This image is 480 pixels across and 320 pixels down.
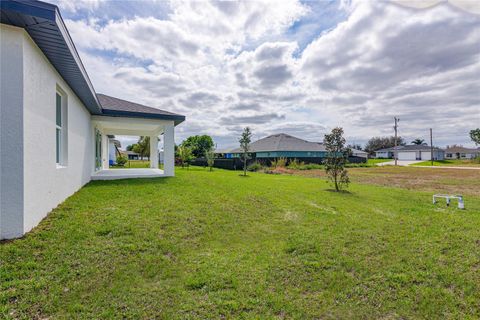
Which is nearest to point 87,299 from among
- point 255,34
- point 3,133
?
point 3,133

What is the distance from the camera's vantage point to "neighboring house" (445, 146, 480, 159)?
6538 centimetres

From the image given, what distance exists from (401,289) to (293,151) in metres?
30.2

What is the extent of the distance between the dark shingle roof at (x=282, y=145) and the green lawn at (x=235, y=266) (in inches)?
1072

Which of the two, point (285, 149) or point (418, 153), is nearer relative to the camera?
point (285, 149)

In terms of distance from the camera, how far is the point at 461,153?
66.5 metres

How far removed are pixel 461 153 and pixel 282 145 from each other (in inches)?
2581

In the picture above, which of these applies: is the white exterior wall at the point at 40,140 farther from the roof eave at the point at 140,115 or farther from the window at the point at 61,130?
the roof eave at the point at 140,115

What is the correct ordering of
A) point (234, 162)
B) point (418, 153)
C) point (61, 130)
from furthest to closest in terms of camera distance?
point (418, 153) < point (234, 162) < point (61, 130)

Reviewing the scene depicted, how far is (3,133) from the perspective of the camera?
12.6 ft

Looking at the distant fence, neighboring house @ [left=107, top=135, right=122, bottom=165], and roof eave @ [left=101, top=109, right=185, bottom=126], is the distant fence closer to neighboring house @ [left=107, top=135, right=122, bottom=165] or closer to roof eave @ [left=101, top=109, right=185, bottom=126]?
neighboring house @ [left=107, top=135, right=122, bottom=165]

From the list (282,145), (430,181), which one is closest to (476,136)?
(282,145)

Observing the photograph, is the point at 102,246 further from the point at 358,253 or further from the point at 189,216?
the point at 358,253

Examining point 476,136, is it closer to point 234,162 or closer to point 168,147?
point 234,162

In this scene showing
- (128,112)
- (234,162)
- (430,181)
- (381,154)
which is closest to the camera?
(128,112)
